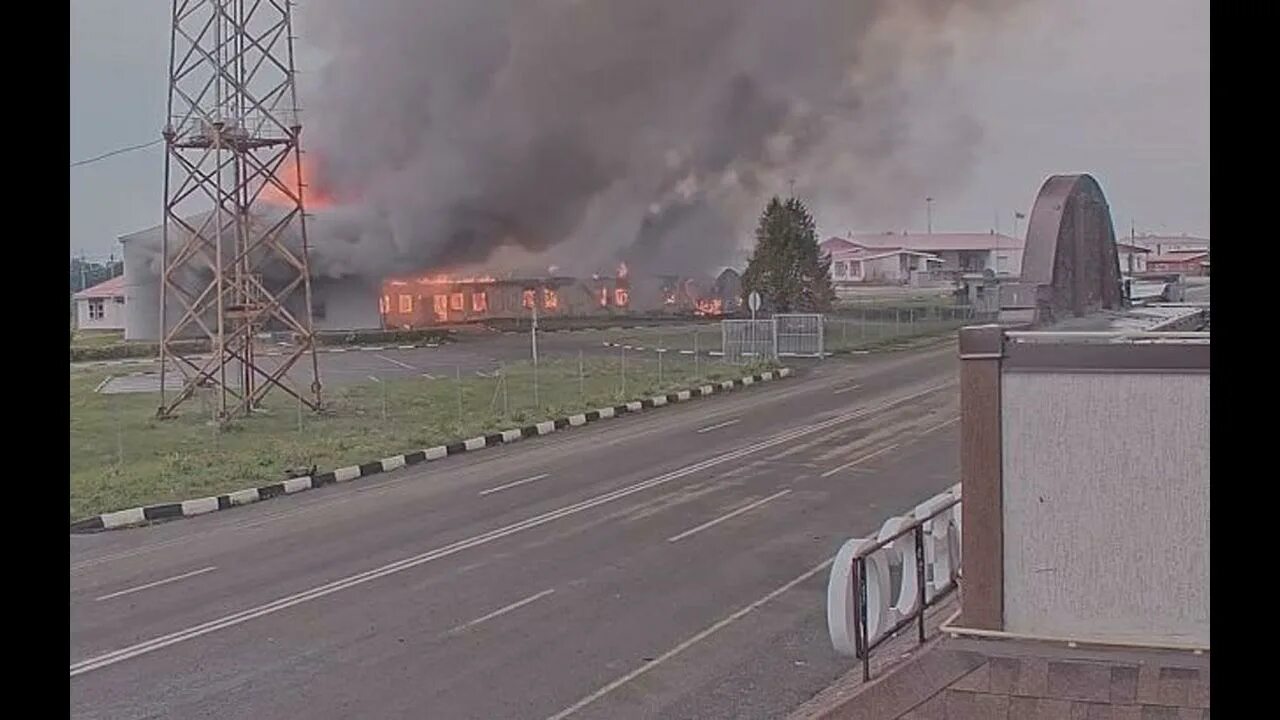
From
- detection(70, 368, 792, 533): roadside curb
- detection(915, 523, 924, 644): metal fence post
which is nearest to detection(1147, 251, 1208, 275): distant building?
detection(70, 368, 792, 533): roadside curb

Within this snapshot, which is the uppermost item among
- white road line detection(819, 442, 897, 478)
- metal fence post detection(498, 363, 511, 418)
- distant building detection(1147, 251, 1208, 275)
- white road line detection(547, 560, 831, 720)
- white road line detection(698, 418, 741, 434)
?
distant building detection(1147, 251, 1208, 275)

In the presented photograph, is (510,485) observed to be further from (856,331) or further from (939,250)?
(939,250)

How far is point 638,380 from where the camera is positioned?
17.6m

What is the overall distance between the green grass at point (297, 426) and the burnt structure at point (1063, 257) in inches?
226

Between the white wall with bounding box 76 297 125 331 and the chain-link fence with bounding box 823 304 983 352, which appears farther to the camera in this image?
the white wall with bounding box 76 297 125 331

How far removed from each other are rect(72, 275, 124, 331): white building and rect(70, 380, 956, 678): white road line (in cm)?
2136

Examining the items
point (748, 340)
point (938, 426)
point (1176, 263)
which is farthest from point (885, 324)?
point (938, 426)

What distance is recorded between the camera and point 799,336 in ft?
69.9

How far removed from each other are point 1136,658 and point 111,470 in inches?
366

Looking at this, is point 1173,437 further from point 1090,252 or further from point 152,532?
point 152,532

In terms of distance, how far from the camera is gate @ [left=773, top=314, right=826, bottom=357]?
69.6 feet

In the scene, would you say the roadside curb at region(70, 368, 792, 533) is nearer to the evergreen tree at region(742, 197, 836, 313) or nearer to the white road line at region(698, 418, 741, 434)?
the white road line at region(698, 418, 741, 434)

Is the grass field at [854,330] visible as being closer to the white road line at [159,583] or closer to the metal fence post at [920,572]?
the white road line at [159,583]

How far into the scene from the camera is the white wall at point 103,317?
28.8 meters
